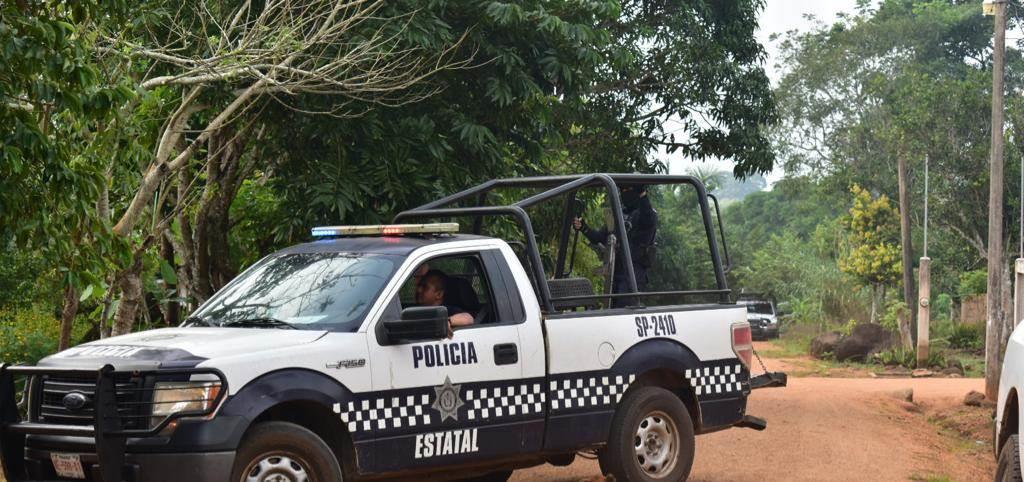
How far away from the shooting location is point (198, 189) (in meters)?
16.6

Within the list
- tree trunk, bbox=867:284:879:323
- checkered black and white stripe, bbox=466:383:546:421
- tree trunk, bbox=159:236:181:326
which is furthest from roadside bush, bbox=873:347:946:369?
checkered black and white stripe, bbox=466:383:546:421

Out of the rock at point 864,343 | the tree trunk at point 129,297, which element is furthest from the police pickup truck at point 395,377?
Result: the rock at point 864,343

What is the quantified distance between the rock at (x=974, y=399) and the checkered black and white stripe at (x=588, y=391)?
11.9 metres

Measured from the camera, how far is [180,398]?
7133mm

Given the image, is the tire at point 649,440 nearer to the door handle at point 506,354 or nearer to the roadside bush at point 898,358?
the door handle at point 506,354

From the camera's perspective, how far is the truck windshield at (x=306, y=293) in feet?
26.5

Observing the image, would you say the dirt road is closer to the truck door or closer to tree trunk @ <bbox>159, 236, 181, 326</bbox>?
the truck door

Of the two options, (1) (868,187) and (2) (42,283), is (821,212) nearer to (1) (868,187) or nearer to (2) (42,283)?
(1) (868,187)

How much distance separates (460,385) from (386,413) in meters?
0.58

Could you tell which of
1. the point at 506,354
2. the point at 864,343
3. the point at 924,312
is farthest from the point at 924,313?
the point at 506,354

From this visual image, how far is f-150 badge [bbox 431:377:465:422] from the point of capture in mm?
8250

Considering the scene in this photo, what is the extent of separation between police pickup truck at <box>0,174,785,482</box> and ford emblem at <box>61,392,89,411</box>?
0.6 inches

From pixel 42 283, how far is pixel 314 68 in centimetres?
876

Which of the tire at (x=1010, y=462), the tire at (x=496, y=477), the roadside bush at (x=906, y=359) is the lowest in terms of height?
the roadside bush at (x=906, y=359)
